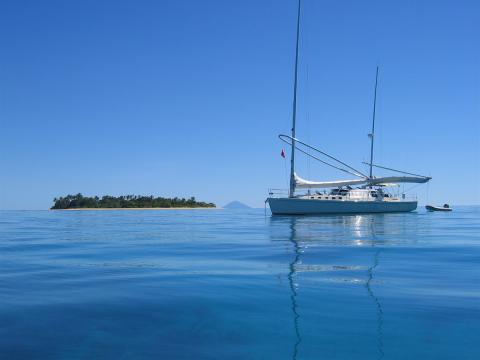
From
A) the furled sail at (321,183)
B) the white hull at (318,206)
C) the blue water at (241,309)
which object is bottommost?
the blue water at (241,309)

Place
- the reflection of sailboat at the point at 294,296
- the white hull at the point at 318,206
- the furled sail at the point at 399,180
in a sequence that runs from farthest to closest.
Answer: the furled sail at the point at 399,180, the white hull at the point at 318,206, the reflection of sailboat at the point at 294,296

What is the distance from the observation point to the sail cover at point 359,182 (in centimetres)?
5375

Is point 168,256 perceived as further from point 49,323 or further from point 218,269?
point 49,323

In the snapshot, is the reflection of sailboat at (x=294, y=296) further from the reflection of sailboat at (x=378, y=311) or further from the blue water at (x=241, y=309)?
the reflection of sailboat at (x=378, y=311)

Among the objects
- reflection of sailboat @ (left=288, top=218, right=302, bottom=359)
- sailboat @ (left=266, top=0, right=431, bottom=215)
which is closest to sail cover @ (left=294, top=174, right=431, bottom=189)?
sailboat @ (left=266, top=0, right=431, bottom=215)

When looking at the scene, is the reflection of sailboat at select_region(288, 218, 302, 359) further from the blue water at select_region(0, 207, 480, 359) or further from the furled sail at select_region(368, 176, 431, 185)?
the furled sail at select_region(368, 176, 431, 185)

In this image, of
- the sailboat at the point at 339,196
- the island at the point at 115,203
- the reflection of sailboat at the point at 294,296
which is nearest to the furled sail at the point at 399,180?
the sailboat at the point at 339,196

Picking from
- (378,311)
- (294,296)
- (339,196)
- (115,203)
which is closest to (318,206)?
(339,196)

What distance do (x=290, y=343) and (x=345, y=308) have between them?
5.74ft

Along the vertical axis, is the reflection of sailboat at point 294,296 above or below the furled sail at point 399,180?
below

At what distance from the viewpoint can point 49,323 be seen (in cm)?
627

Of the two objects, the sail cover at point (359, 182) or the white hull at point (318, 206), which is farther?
the sail cover at point (359, 182)

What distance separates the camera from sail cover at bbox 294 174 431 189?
5375 cm

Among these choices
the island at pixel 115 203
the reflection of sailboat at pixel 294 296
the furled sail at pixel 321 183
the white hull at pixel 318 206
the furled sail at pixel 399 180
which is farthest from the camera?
the island at pixel 115 203
